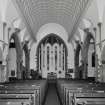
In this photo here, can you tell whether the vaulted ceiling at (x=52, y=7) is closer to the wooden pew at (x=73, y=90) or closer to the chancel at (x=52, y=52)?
the chancel at (x=52, y=52)

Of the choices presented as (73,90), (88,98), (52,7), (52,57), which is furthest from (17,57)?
(88,98)

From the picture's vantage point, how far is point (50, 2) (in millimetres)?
21969

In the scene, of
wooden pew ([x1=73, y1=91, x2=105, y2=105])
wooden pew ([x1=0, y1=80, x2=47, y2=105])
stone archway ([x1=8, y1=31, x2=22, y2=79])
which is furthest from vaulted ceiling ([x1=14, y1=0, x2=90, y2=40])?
wooden pew ([x1=73, y1=91, x2=105, y2=105])

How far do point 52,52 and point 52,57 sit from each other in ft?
2.35

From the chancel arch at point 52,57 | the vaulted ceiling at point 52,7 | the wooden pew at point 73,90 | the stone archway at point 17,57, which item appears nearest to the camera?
the wooden pew at point 73,90

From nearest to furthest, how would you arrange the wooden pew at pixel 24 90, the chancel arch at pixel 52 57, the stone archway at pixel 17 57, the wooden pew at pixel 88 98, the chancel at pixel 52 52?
the wooden pew at pixel 88 98, the wooden pew at pixel 24 90, the chancel at pixel 52 52, the stone archway at pixel 17 57, the chancel arch at pixel 52 57

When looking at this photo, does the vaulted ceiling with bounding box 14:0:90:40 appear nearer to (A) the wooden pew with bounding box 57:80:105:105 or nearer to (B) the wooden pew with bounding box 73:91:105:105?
(A) the wooden pew with bounding box 57:80:105:105

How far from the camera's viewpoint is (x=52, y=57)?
3791 cm

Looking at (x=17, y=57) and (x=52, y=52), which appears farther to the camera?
(x=52, y=52)

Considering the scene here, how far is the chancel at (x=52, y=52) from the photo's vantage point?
26.2ft

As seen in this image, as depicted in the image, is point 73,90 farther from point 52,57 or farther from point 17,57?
point 52,57

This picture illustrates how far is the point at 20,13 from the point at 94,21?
17.6 ft

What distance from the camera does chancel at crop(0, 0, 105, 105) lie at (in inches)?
314

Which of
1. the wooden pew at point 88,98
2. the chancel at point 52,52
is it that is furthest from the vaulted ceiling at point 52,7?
the wooden pew at point 88,98
